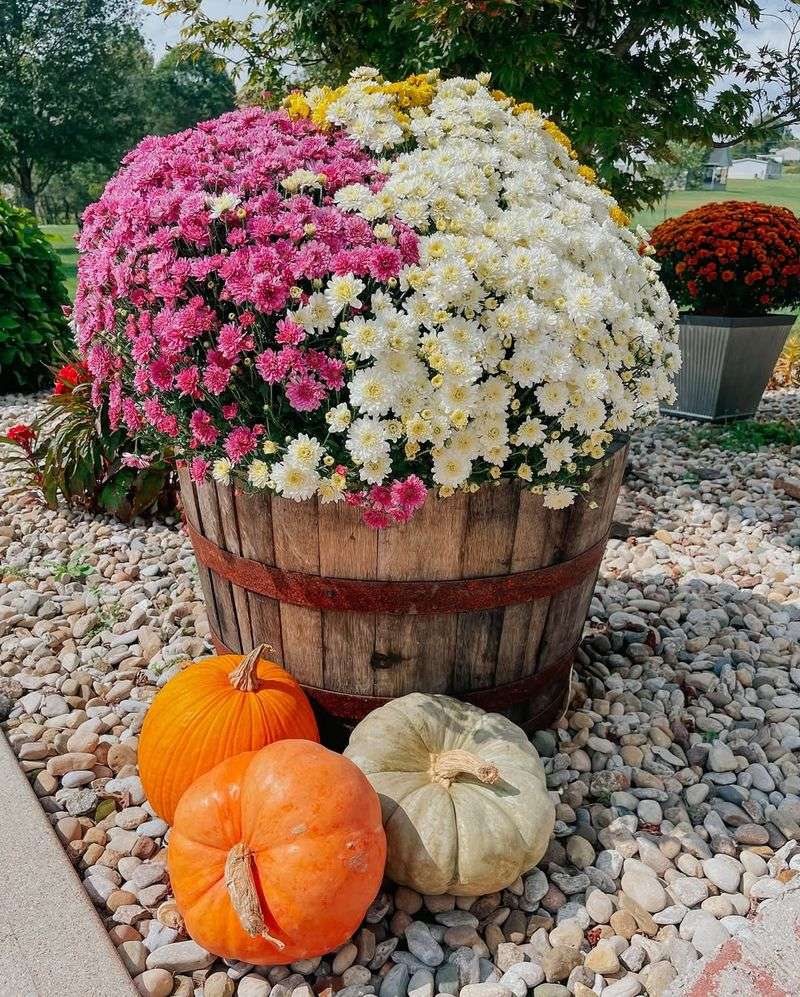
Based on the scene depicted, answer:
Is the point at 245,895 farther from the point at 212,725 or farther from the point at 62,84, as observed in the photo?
the point at 62,84

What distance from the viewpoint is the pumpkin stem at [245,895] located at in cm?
159

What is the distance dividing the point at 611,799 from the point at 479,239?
1.50 m

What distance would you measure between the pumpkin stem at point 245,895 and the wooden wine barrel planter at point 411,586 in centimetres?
60

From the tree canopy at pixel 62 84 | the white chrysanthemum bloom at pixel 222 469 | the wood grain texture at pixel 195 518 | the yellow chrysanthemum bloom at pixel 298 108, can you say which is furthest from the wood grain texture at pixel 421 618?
the tree canopy at pixel 62 84

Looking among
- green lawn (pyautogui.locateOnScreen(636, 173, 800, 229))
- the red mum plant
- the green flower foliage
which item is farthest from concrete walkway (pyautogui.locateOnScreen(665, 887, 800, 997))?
green lawn (pyautogui.locateOnScreen(636, 173, 800, 229))

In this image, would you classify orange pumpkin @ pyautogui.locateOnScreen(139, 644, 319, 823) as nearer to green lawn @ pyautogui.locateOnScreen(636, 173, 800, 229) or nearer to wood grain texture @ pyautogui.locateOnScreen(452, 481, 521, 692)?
wood grain texture @ pyautogui.locateOnScreen(452, 481, 521, 692)

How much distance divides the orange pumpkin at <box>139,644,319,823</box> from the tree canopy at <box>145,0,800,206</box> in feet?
10.3

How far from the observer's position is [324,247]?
72.4 inches

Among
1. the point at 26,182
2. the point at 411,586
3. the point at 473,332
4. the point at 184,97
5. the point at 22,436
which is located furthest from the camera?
the point at 184,97

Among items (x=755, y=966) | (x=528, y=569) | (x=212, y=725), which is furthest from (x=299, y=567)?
(x=755, y=966)

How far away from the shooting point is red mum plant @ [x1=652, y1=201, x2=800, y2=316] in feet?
17.9

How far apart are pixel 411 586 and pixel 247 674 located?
46 cm

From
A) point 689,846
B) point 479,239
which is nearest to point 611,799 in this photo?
point 689,846

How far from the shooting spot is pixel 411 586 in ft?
6.55
